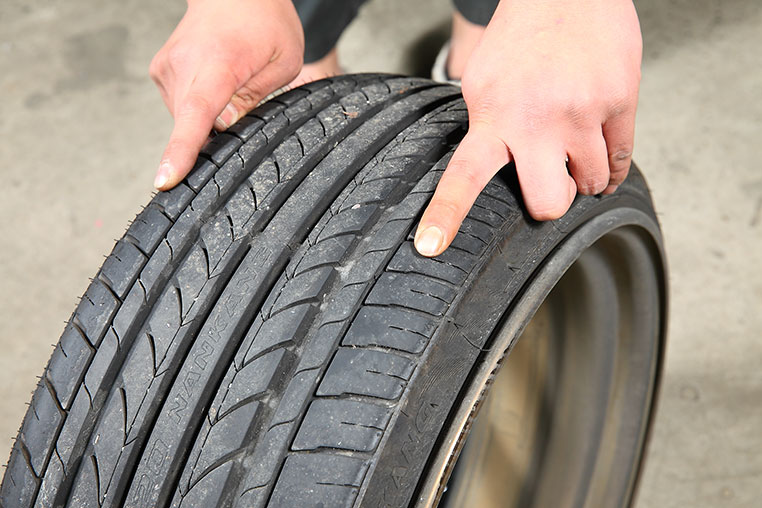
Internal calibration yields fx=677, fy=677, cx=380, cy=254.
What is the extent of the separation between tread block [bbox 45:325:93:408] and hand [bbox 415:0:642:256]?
0.47 m

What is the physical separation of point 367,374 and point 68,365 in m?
0.41

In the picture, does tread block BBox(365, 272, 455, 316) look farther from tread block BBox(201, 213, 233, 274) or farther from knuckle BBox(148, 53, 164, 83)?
knuckle BBox(148, 53, 164, 83)

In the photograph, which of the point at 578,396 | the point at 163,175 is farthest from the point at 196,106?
the point at 578,396

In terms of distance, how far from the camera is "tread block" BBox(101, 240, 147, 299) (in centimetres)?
91

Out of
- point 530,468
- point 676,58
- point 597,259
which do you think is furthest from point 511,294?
point 676,58

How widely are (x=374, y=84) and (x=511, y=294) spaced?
491mm

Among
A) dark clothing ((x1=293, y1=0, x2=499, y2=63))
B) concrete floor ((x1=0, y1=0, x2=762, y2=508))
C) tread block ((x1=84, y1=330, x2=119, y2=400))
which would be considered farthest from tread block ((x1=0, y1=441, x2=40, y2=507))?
dark clothing ((x1=293, y1=0, x2=499, y2=63))

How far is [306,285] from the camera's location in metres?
0.84

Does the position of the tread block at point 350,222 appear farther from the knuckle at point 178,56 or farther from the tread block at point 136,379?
the knuckle at point 178,56

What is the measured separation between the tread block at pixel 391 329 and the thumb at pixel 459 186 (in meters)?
0.08

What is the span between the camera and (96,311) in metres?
0.90

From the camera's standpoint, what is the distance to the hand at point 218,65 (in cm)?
101

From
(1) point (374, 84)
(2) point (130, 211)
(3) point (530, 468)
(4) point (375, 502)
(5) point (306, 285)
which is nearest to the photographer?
(4) point (375, 502)

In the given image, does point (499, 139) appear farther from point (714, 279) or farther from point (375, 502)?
point (714, 279)
